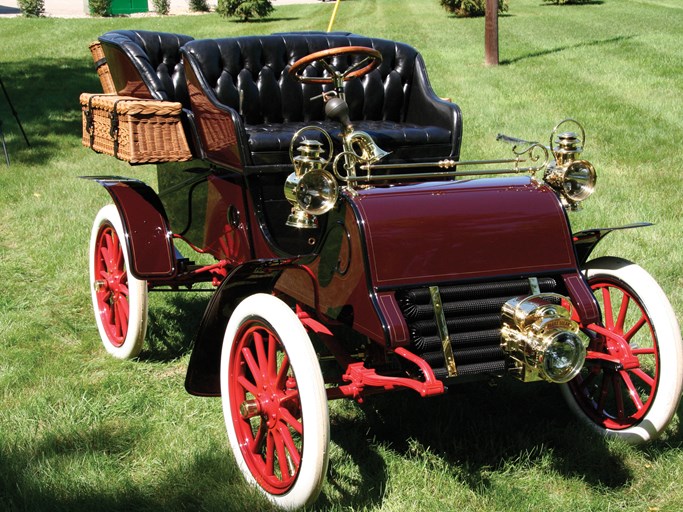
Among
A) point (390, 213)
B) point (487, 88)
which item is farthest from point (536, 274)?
point (487, 88)

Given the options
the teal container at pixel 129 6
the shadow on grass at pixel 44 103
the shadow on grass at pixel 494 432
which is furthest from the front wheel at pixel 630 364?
the teal container at pixel 129 6

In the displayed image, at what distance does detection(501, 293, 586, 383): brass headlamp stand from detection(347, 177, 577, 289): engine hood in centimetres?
27

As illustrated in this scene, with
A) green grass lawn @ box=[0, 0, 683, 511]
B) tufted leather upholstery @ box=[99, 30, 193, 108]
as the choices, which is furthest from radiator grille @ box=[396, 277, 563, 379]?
tufted leather upholstery @ box=[99, 30, 193, 108]

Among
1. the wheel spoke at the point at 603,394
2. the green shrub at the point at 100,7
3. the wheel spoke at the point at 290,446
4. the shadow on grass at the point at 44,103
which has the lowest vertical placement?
the green shrub at the point at 100,7

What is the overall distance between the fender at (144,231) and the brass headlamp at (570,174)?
181 centimetres

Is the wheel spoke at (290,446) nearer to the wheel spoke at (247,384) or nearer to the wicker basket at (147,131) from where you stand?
the wheel spoke at (247,384)

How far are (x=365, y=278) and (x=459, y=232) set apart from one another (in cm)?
38

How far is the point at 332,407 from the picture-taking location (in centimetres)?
377

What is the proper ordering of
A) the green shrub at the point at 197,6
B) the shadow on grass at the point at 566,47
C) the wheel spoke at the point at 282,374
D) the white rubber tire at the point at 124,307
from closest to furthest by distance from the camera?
the wheel spoke at the point at 282,374 → the white rubber tire at the point at 124,307 → the shadow on grass at the point at 566,47 → the green shrub at the point at 197,6

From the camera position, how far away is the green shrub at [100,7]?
78.7 ft

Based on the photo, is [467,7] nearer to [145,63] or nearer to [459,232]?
[145,63]

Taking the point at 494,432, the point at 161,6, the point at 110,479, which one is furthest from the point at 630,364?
the point at 161,6

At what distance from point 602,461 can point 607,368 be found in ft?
1.15

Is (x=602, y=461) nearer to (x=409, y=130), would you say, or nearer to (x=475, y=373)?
(x=475, y=373)
